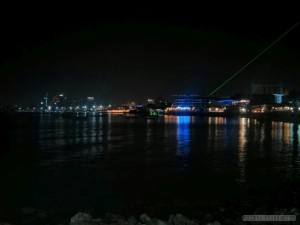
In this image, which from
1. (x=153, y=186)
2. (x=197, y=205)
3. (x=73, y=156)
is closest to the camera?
(x=197, y=205)

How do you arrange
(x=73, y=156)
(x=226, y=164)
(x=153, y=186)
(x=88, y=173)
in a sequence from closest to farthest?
(x=153, y=186)
(x=88, y=173)
(x=226, y=164)
(x=73, y=156)

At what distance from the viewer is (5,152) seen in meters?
28.5

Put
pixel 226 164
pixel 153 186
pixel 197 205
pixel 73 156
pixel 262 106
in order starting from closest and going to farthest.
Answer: pixel 197 205
pixel 153 186
pixel 226 164
pixel 73 156
pixel 262 106

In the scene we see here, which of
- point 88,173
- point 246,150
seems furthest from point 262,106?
point 88,173

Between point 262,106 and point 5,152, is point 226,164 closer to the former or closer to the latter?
point 5,152

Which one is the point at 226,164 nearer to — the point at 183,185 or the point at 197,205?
the point at 183,185

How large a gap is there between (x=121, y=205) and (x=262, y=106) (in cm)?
14958

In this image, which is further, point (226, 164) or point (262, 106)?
point (262, 106)

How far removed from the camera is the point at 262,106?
15575 centimetres

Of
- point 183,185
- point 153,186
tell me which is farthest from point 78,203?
point 183,185

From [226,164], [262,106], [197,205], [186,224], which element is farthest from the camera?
[262,106]

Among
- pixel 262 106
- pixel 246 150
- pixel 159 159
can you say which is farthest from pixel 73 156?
pixel 262 106

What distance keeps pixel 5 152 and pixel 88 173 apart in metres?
12.1

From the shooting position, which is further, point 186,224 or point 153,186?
point 153,186
